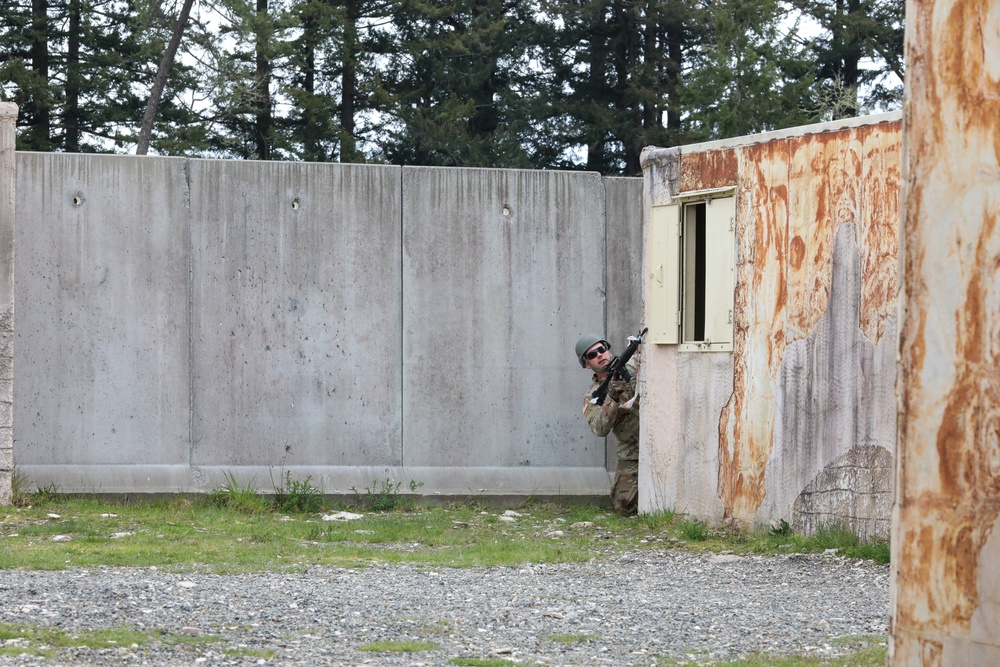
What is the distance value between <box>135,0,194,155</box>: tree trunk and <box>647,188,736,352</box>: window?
17.9m

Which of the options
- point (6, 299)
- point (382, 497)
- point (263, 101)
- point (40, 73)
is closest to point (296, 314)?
point (382, 497)

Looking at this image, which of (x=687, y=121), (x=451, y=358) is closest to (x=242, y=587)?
(x=451, y=358)

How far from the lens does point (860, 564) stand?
7785 mm

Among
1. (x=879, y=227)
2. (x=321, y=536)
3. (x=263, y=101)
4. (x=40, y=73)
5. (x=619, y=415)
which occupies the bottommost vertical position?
(x=321, y=536)

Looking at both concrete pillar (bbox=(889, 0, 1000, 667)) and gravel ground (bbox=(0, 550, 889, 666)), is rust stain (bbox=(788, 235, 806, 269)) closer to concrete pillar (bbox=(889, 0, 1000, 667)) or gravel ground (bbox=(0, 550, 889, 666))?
gravel ground (bbox=(0, 550, 889, 666))

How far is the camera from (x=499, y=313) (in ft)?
36.1

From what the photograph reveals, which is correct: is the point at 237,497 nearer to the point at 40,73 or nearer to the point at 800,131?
the point at 800,131

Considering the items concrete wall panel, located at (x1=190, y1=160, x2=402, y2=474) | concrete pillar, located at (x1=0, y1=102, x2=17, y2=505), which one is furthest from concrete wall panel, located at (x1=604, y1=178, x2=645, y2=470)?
concrete pillar, located at (x1=0, y1=102, x2=17, y2=505)

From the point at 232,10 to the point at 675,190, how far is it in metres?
17.8

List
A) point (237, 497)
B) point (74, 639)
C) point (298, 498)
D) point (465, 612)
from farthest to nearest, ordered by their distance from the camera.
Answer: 1. point (298, 498)
2. point (237, 497)
3. point (465, 612)
4. point (74, 639)

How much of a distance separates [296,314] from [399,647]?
18.8 ft

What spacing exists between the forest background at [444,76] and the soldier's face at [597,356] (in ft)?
54.0

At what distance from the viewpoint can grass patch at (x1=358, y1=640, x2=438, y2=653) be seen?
5258mm

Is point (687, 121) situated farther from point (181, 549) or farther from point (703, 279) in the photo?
point (181, 549)
